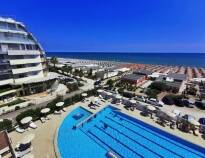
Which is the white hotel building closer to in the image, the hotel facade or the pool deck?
the hotel facade

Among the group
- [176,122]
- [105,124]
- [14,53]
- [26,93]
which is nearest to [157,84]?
[176,122]

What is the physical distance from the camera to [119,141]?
18.7 metres

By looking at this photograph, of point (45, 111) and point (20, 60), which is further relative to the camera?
point (20, 60)

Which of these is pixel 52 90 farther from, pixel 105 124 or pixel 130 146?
pixel 130 146

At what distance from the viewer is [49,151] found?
16.0 metres

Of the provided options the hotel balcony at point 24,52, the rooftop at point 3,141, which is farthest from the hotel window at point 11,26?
the rooftop at point 3,141

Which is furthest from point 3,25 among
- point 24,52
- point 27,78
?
point 27,78

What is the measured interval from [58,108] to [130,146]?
1356cm

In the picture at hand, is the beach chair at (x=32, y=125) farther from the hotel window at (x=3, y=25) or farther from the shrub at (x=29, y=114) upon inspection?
the hotel window at (x=3, y=25)

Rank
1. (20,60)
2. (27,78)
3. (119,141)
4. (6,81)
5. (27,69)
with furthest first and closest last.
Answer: (27,78), (27,69), (20,60), (6,81), (119,141)

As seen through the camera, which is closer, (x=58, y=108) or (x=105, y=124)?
(x=105, y=124)

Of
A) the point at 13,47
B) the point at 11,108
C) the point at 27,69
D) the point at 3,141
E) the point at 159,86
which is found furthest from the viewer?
the point at 159,86

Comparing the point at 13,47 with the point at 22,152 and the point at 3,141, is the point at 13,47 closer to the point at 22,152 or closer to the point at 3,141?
the point at 3,141

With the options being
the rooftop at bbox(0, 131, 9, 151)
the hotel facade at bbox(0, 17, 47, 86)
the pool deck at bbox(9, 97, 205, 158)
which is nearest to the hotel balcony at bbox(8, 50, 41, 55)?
the hotel facade at bbox(0, 17, 47, 86)
